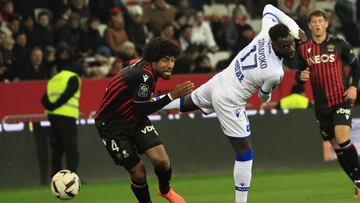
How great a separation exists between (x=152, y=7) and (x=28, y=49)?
3734 mm

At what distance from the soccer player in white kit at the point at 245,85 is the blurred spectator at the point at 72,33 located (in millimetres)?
9459

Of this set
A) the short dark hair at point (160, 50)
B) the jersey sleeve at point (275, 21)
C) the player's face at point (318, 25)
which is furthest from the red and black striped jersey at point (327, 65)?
the short dark hair at point (160, 50)

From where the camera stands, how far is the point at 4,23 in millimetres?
21047

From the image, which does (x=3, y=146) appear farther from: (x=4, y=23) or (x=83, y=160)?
(x=4, y=23)

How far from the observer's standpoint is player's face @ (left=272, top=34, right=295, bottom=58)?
11.5 meters

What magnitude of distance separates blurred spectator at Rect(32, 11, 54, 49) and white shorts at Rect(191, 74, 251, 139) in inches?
370

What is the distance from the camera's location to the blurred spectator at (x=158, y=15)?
22938mm

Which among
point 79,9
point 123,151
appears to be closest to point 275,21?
point 123,151

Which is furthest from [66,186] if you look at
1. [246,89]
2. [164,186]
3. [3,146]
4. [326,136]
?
[3,146]

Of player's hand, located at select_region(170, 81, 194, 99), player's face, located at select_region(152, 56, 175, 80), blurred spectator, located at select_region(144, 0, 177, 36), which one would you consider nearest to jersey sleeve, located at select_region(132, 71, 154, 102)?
player's face, located at select_region(152, 56, 175, 80)

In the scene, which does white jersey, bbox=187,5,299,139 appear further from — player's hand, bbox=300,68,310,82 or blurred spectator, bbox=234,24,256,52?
blurred spectator, bbox=234,24,256,52

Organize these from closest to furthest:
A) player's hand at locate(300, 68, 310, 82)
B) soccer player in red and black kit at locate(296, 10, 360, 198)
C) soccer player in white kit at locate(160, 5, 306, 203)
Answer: soccer player in white kit at locate(160, 5, 306, 203) → player's hand at locate(300, 68, 310, 82) → soccer player in red and black kit at locate(296, 10, 360, 198)

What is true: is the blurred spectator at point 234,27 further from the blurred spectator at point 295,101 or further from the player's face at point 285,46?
the player's face at point 285,46

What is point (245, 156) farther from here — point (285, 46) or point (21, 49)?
point (21, 49)
